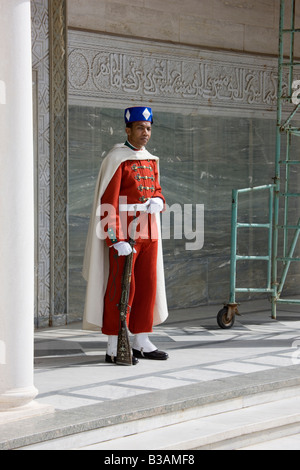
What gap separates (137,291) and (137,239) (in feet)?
1.19

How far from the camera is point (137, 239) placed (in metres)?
5.93

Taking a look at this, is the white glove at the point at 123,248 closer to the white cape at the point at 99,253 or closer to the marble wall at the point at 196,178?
the white cape at the point at 99,253

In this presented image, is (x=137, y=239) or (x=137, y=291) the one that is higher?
(x=137, y=239)

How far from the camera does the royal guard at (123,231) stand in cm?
584

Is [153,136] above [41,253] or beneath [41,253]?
above

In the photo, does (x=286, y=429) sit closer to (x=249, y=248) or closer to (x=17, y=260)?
(x=17, y=260)

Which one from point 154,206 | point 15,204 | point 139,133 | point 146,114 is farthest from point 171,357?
point 15,204

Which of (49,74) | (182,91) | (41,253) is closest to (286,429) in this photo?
(41,253)

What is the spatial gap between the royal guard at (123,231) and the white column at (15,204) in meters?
1.52

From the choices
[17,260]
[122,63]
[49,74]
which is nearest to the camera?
[17,260]

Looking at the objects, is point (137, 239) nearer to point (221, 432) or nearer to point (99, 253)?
point (99, 253)

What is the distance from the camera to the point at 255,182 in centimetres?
905

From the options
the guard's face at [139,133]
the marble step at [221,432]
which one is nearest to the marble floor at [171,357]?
Result: the marble step at [221,432]
